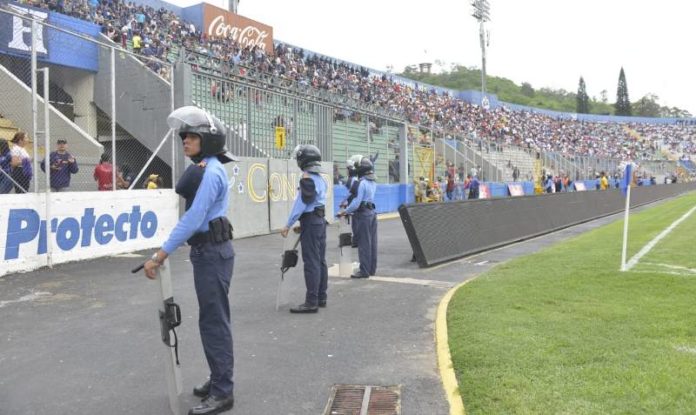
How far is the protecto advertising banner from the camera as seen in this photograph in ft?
46.3

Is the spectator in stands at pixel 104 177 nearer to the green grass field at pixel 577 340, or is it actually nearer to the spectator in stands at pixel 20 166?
the spectator in stands at pixel 20 166

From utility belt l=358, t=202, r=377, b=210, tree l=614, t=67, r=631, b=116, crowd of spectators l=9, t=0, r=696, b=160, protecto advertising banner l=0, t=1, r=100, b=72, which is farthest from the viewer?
tree l=614, t=67, r=631, b=116

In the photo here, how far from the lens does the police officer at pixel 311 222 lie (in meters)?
6.23

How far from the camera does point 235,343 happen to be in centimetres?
527

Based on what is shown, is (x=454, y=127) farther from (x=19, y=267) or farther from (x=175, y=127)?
(x=175, y=127)

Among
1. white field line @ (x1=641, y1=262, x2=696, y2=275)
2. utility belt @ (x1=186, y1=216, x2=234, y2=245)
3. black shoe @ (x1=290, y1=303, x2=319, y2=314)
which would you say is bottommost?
black shoe @ (x1=290, y1=303, x2=319, y2=314)

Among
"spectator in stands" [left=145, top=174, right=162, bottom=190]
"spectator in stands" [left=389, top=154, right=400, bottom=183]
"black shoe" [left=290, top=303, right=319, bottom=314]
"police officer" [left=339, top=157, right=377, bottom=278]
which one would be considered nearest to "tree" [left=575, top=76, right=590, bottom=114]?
"spectator in stands" [left=389, top=154, right=400, bottom=183]

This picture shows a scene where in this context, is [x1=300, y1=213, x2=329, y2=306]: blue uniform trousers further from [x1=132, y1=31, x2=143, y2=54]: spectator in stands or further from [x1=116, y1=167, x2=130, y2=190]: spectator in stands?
[x1=132, y1=31, x2=143, y2=54]: spectator in stands

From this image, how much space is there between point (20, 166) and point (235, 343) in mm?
6577

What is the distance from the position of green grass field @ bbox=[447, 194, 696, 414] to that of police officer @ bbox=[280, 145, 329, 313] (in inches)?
61.4

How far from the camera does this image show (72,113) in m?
17.2

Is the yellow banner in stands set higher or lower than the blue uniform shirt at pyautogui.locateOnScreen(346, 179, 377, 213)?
higher

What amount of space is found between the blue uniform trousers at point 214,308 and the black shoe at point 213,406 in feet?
0.12

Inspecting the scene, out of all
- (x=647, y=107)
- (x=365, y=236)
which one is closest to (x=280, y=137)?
(x=365, y=236)
